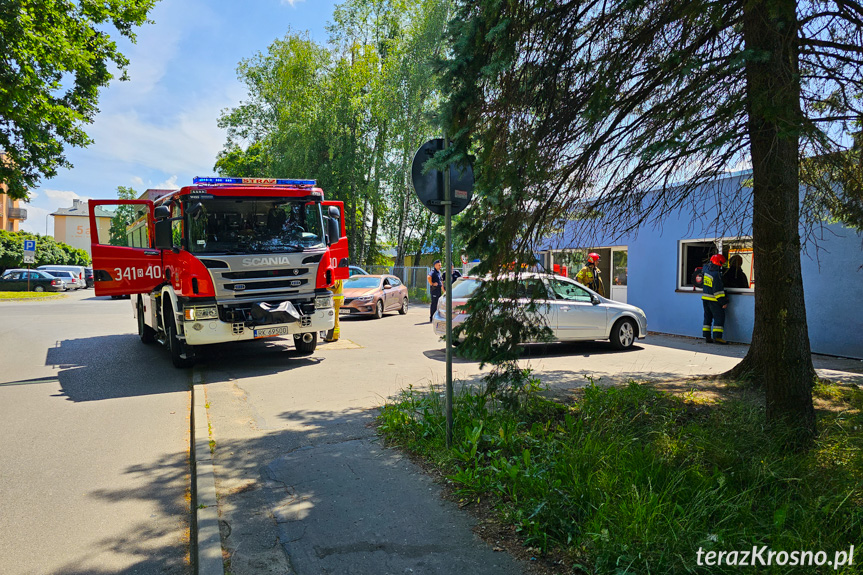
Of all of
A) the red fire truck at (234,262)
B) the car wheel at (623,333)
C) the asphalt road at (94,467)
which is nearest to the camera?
the asphalt road at (94,467)

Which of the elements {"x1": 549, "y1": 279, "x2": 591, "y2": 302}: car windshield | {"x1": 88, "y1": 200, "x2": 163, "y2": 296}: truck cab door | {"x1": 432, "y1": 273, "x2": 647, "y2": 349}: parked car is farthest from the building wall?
{"x1": 549, "y1": 279, "x2": 591, "y2": 302}: car windshield

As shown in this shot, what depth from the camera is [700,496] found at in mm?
3246

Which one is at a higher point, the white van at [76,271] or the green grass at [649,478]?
the white van at [76,271]

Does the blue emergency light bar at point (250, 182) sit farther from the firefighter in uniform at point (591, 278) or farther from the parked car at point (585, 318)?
the firefighter in uniform at point (591, 278)

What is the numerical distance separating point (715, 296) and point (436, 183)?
9.52 metres

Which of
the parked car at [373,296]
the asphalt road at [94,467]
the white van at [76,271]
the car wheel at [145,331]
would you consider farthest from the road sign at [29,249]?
the asphalt road at [94,467]

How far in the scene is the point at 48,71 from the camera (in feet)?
53.9

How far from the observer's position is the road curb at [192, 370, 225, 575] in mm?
3143

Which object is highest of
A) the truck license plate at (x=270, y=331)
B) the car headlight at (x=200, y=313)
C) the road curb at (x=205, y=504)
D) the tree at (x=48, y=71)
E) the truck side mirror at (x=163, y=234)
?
the tree at (x=48, y=71)

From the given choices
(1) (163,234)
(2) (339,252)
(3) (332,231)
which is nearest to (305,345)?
(2) (339,252)

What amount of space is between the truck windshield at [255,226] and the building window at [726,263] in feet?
26.5

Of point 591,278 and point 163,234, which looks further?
point 591,278

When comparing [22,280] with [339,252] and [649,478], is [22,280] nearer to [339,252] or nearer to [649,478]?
[339,252]

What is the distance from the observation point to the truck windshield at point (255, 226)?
333 inches
